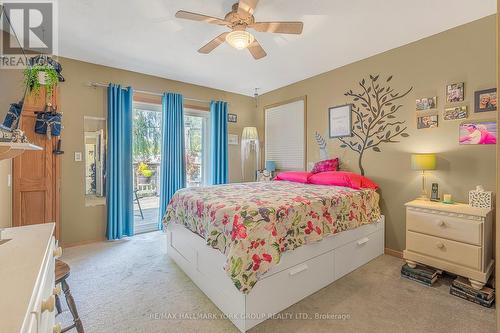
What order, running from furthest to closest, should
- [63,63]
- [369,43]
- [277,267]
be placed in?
1. [63,63]
2. [369,43]
3. [277,267]

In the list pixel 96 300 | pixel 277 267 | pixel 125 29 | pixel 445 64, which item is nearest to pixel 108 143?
pixel 125 29

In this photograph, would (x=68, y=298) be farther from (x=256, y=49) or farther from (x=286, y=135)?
(x=286, y=135)

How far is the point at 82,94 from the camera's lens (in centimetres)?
342

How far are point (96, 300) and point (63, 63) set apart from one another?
10.3 feet

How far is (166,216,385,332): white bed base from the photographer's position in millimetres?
1771

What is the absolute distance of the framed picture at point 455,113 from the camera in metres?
2.55

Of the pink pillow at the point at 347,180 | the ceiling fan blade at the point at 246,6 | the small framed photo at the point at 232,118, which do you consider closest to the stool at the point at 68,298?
the ceiling fan blade at the point at 246,6

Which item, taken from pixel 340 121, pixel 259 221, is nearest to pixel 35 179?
pixel 259 221

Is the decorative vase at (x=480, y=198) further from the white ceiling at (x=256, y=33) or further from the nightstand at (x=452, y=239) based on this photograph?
the white ceiling at (x=256, y=33)

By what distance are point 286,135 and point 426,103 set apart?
2.35 m

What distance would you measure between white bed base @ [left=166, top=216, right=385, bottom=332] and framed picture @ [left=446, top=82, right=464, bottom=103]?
170cm

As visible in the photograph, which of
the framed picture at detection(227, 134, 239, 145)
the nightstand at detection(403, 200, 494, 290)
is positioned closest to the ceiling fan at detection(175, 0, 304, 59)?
the nightstand at detection(403, 200, 494, 290)

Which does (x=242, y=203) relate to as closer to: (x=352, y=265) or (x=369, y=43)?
(x=352, y=265)

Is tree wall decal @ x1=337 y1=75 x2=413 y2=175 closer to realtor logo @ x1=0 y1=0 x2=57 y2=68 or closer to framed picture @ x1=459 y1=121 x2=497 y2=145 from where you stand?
framed picture @ x1=459 y1=121 x2=497 y2=145
